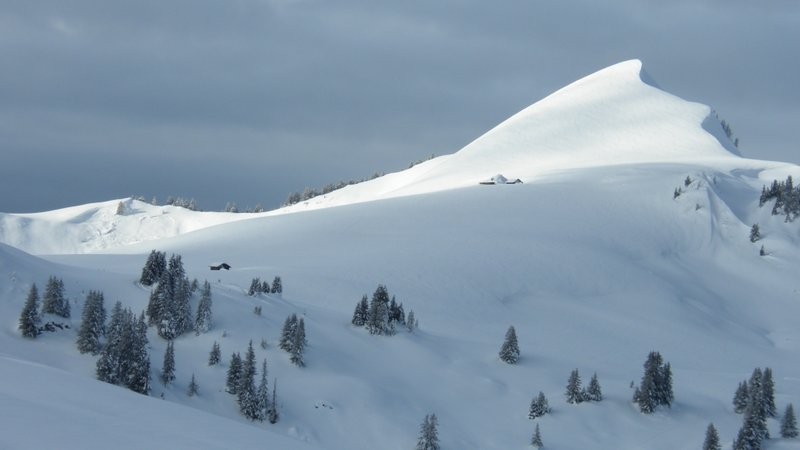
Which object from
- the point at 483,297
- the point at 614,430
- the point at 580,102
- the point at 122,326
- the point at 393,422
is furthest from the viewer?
the point at 580,102

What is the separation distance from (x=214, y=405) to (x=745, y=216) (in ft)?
208

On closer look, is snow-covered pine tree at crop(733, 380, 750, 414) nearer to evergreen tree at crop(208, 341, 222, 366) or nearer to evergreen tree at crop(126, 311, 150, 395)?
evergreen tree at crop(208, 341, 222, 366)

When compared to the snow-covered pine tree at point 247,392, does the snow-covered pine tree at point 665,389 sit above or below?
below

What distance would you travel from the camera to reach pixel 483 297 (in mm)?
49281

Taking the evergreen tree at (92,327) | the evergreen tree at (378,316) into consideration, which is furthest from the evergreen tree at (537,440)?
the evergreen tree at (92,327)

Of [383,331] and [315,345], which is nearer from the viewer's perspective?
[315,345]

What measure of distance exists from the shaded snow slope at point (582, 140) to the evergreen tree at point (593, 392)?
2322 inches

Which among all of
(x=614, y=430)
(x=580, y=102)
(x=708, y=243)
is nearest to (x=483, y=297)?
(x=614, y=430)

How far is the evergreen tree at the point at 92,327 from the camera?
26688 millimetres

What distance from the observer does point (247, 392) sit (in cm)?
2666

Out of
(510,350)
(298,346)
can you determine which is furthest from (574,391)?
(298,346)

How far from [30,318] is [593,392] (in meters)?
20.9

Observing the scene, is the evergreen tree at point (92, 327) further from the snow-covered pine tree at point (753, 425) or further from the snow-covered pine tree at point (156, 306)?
the snow-covered pine tree at point (753, 425)

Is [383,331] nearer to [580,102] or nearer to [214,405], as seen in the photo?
[214,405]
